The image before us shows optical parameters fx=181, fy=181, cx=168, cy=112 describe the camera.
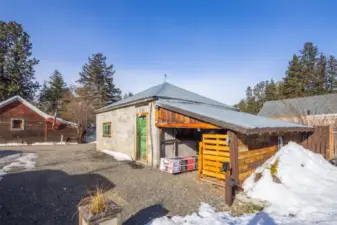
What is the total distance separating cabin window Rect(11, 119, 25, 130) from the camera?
1623 cm

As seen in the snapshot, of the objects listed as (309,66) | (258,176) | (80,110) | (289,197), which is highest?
(309,66)

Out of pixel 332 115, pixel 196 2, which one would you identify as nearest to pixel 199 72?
pixel 196 2

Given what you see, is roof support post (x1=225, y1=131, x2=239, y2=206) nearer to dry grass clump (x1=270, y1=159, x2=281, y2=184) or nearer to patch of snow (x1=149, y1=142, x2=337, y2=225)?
patch of snow (x1=149, y1=142, x2=337, y2=225)

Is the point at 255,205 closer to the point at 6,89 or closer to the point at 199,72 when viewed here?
the point at 199,72

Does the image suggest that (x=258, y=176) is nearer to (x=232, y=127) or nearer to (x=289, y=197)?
(x=289, y=197)

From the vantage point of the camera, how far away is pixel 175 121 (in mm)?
6582

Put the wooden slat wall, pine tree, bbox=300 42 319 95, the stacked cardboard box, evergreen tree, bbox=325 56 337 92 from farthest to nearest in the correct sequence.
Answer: pine tree, bbox=300 42 319 95
evergreen tree, bbox=325 56 337 92
the stacked cardboard box
the wooden slat wall

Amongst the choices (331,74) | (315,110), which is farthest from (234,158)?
(331,74)

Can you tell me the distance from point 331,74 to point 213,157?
37.4 m

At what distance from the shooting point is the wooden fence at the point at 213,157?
530 cm

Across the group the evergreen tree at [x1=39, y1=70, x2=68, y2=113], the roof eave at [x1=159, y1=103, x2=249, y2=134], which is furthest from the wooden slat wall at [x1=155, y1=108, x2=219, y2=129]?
the evergreen tree at [x1=39, y1=70, x2=68, y2=113]

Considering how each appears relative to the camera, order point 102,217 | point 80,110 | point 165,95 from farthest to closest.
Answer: point 80,110
point 165,95
point 102,217

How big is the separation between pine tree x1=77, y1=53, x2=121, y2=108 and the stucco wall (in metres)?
18.6

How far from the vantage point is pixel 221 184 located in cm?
525
